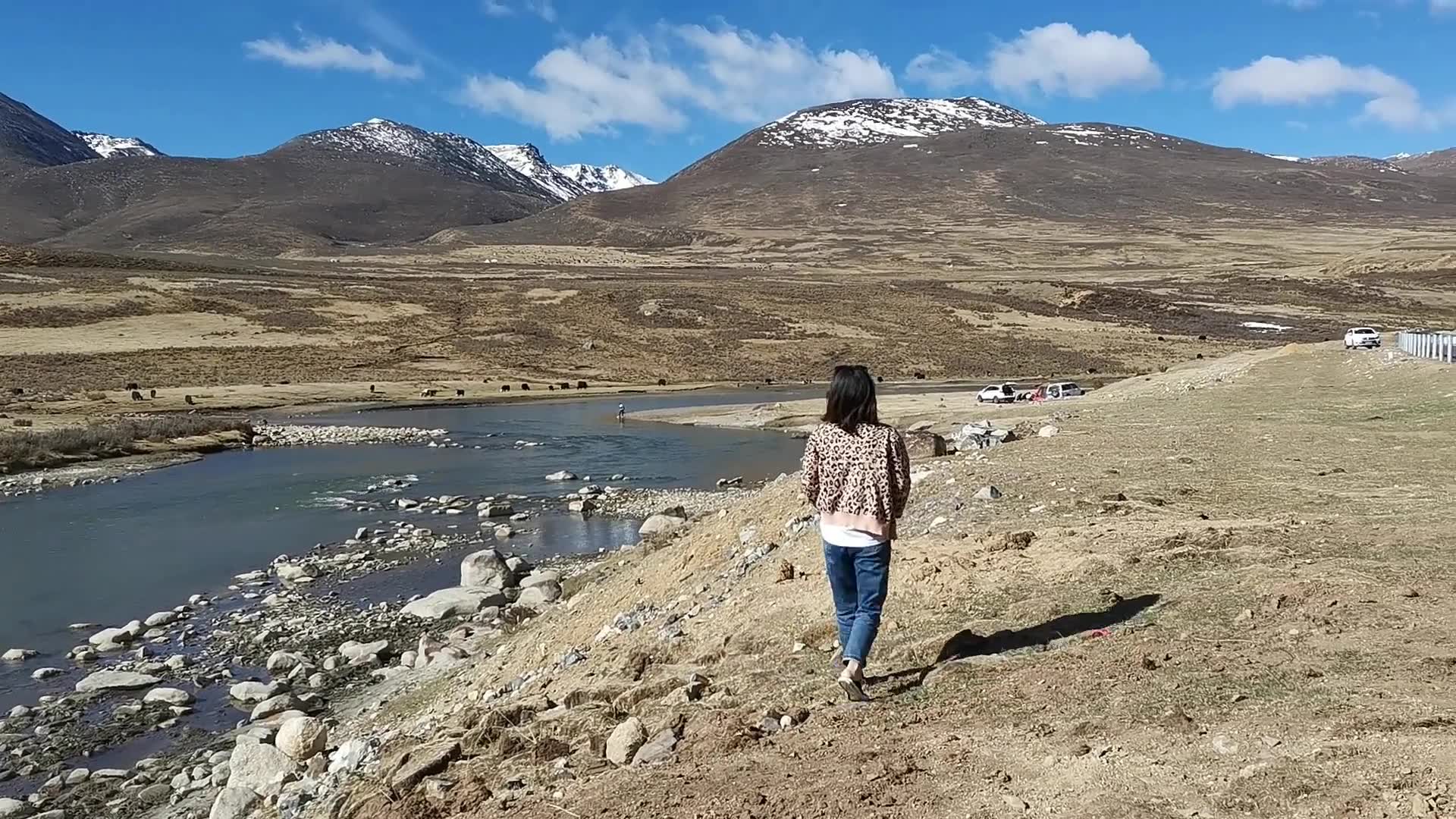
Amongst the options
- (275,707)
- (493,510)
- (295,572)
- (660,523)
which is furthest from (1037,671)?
(493,510)

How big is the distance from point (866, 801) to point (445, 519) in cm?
2222

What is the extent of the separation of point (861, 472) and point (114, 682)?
11591 mm

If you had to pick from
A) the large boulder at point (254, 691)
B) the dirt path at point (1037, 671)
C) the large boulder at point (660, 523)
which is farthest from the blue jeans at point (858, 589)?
A: the large boulder at point (660, 523)

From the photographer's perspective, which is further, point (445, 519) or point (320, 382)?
point (320, 382)

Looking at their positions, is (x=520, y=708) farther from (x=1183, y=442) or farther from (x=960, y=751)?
(x=1183, y=442)

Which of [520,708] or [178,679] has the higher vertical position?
[520,708]

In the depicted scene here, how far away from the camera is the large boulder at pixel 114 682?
13.6 metres

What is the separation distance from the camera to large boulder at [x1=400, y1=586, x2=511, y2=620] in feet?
54.9

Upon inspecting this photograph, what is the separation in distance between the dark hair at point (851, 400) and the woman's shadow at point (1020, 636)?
71.7 inches

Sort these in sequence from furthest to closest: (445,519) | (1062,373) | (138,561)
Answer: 1. (1062,373)
2. (445,519)
3. (138,561)

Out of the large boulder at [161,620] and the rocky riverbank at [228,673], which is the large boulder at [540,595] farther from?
the large boulder at [161,620]

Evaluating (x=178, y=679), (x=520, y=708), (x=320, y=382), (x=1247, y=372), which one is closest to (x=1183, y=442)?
(x=520, y=708)

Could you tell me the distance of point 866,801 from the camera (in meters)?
5.46

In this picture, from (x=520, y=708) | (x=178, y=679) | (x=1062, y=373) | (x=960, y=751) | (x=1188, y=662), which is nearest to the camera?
(x=960, y=751)
